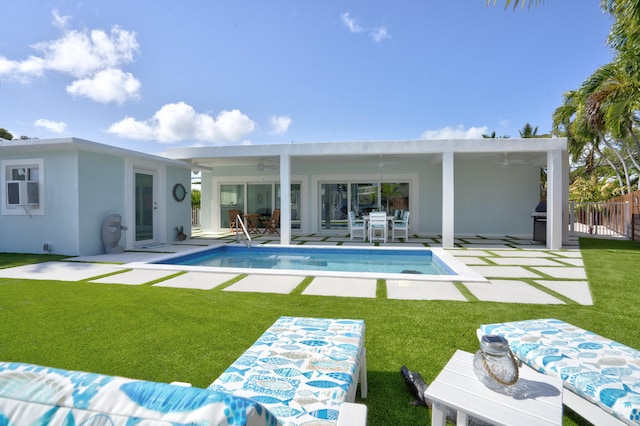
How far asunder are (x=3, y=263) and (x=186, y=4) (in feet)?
22.1

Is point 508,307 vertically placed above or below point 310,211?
below

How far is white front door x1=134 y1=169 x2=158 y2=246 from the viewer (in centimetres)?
A: 880

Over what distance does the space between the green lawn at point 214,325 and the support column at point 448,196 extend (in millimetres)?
3880

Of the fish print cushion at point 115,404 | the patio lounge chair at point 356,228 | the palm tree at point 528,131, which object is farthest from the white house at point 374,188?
the palm tree at point 528,131

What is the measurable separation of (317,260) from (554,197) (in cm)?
592

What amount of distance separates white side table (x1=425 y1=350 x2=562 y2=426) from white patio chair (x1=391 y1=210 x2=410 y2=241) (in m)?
8.95

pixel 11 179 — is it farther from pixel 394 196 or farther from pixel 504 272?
pixel 394 196

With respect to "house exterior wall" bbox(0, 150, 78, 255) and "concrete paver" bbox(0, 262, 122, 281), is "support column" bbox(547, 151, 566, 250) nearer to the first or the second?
"concrete paver" bbox(0, 262, 122, 281)

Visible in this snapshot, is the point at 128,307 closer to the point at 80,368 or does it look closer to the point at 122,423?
the point at 80,368

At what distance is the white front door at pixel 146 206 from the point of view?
880cm

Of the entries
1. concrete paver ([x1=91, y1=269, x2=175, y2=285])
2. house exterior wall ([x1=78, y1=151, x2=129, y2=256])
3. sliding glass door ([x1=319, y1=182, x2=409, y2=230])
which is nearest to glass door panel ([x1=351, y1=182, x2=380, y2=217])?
sliding glass door ([x1=319, y1=182, x2=409, y2=230])

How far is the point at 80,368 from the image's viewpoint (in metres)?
2.30

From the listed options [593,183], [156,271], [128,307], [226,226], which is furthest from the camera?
[593,183]

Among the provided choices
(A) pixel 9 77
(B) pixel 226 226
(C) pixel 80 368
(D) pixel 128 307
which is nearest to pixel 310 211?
(B) pixel 226 226
